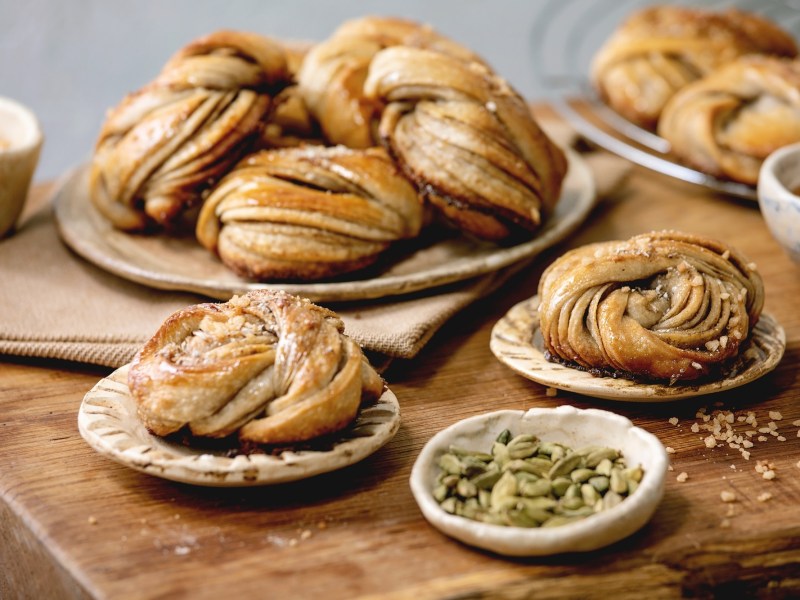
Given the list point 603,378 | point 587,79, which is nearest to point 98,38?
point 587,79

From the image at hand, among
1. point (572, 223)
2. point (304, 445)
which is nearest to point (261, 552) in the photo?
point (304, 445)

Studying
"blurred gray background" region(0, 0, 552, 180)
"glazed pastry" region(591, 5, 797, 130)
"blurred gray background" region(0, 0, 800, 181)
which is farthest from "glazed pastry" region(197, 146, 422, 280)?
"blurred gray background" region(0, 0, 552, 180)

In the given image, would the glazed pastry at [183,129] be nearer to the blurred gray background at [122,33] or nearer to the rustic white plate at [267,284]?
the rustic white plate at [267,284]

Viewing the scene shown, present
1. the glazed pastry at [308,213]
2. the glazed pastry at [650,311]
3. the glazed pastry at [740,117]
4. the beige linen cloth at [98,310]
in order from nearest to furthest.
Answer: the glazed pastry at [650,311] < the beige linen cloth at [98,310] < the glazed pastry at [308,213] < the glazed pastry at [740,117]

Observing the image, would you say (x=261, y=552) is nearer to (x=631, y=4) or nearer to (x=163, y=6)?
(x=163, y=6)

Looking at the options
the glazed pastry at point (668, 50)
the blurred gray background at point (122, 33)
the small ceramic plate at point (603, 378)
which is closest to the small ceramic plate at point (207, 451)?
the small ceramic plate at point (603, 378)
